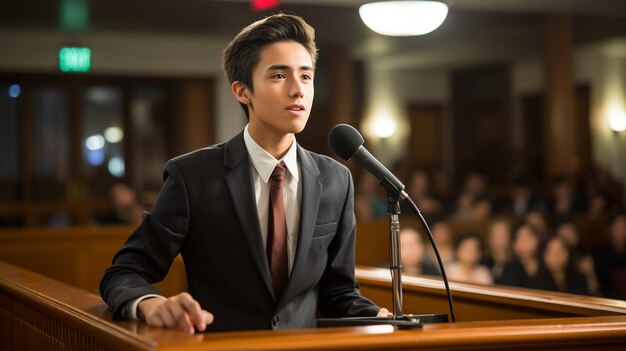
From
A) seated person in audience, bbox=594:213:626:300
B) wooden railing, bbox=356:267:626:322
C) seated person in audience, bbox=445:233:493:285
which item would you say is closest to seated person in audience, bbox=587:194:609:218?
seated person in audience, bbox=594:213:626:300

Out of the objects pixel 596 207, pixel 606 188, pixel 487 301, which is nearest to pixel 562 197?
pixel 596 207

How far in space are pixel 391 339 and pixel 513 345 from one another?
0.79 feet

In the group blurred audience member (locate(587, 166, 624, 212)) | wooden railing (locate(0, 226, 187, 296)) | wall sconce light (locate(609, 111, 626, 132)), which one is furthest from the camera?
wall sconce light (locate(609, 111, 626, 132))

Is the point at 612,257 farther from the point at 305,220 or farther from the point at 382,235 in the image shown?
the point at 305,220

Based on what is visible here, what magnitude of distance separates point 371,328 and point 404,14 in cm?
370

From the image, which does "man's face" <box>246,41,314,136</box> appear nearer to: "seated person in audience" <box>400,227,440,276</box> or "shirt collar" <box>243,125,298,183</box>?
"shirt collar" <box>243,125,298,183</box>

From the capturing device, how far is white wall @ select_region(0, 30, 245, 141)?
1203 centimetres

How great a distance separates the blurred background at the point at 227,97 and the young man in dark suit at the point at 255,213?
700 cm

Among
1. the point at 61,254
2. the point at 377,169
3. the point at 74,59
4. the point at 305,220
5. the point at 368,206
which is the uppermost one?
the point at 74,59

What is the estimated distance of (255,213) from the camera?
7.19ft

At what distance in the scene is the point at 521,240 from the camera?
289 inches

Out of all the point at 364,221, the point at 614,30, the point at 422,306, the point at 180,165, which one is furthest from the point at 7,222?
the point at 180,165

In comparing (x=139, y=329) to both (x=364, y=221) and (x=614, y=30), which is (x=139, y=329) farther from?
(x=614, y=30)

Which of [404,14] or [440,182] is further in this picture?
[440,182]
